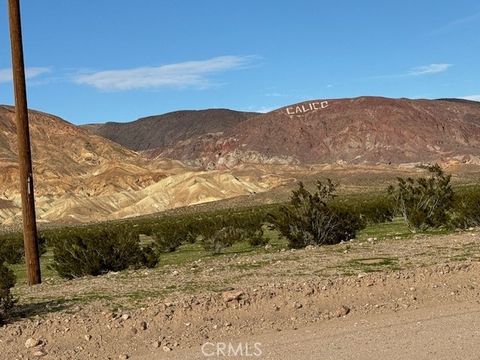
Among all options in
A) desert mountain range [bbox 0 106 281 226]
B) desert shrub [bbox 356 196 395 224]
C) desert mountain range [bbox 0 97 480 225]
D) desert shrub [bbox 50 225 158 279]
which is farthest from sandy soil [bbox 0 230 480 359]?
desert mountain range [bbox 0 97 480 225]

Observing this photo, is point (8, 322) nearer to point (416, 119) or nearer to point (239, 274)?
point (239, 274)

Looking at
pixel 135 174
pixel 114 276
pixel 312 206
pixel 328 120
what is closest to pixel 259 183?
pixel 135 174

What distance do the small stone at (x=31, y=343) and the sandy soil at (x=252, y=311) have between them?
1 cm

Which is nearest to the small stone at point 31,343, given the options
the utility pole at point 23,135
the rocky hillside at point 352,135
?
the utility pole at point 23,135

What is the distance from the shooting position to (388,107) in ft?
510

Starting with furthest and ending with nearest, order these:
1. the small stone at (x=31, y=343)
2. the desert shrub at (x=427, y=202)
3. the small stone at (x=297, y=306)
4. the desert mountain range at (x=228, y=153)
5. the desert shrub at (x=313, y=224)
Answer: the desert mountain range at (x=228, y=153) < the desert shrub at (x=427, y=202) < the desert shrub at (x=313, y=224) < the small stone at (x=297, y=306) < the small stone at (x=31, y=343)

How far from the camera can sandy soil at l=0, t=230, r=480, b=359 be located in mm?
7809

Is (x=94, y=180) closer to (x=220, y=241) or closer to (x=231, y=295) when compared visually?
(x=220, y=241)

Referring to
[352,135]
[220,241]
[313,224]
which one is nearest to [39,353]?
[313,224]

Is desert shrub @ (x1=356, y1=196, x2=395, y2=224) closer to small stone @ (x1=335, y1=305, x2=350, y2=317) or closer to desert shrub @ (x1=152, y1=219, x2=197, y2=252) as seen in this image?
desert shrub @ (x1=152, y1=219, x2=197, y2=252)

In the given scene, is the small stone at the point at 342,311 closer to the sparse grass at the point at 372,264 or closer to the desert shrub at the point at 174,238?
the sparse grass at the point at 372,264

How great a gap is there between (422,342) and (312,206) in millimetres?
15360

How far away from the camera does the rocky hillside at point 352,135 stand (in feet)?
474

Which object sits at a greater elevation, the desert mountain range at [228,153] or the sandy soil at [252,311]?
the desert mountain range at [228,153]
